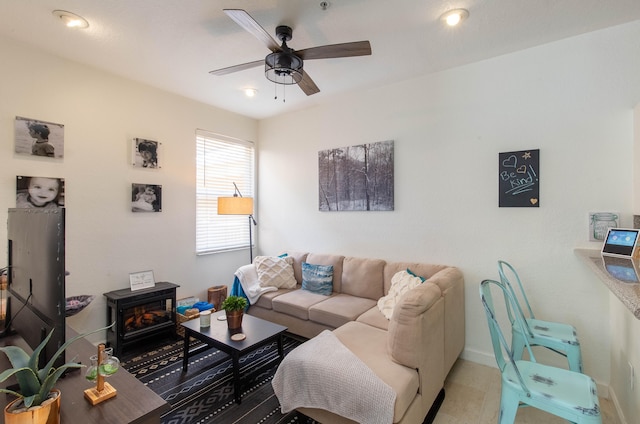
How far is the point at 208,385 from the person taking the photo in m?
2.35

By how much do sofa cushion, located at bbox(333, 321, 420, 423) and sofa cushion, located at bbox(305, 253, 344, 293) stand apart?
103 centimetres

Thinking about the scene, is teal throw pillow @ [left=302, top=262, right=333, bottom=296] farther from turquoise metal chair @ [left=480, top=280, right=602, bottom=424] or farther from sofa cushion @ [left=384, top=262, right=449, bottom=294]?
turquoise metal chair @ [left=480, top=280, right=602, bottom=424]

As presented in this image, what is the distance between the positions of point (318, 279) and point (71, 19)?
3095 millimetres

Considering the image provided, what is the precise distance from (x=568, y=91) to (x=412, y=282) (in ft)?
6.61

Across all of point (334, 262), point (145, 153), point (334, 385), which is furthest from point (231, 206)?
point (334, 385)

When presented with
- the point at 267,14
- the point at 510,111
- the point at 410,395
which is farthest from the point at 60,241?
the point at 510,111

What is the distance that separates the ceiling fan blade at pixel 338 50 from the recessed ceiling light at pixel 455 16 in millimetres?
656

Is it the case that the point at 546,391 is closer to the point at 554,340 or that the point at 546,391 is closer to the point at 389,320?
the point at 554,340

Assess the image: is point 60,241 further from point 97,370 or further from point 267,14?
point 267,14

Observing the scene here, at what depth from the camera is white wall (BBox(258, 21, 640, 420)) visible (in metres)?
2.25

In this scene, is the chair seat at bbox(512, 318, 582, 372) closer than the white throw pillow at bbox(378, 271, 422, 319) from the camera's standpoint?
Yes

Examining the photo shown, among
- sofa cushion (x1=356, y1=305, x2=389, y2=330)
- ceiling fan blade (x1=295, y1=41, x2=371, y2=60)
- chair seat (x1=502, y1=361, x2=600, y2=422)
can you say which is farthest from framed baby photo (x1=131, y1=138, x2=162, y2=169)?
chair seat (x1=502, y1=361, x2=600, y2=422)

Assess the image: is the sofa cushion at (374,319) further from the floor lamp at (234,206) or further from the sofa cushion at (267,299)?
the floor lamp at (234,206)

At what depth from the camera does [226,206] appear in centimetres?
361
